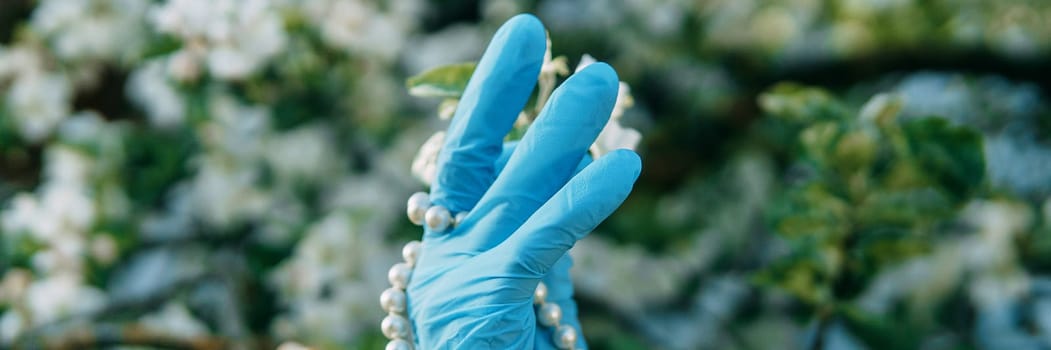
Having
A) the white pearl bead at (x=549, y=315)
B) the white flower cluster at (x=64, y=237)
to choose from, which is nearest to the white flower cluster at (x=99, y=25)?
the white flower cluster at (x=64, y=237)

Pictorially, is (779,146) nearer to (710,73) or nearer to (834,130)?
(710,73)

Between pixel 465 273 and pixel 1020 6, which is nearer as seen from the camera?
pixel 465 273

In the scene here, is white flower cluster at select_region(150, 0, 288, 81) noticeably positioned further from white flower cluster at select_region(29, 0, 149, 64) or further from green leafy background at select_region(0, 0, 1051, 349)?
white flower cluster at select_region(29, 0, 149, 64)

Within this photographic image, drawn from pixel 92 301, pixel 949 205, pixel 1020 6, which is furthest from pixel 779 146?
pixel 92 301

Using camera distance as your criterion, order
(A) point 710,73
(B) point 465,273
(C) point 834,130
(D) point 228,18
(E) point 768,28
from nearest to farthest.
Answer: (B) point 465,273 < (C) point 834,130 < (D) point 228,18 < (E) point 768,28 < (A) point 710,73

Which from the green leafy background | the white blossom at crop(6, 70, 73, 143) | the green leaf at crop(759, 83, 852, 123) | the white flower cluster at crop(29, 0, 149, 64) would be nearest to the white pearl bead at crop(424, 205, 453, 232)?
the green leaf at crop(759, 83, 852, 123)

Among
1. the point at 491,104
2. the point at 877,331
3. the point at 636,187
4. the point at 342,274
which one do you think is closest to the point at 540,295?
the point at 491,104
